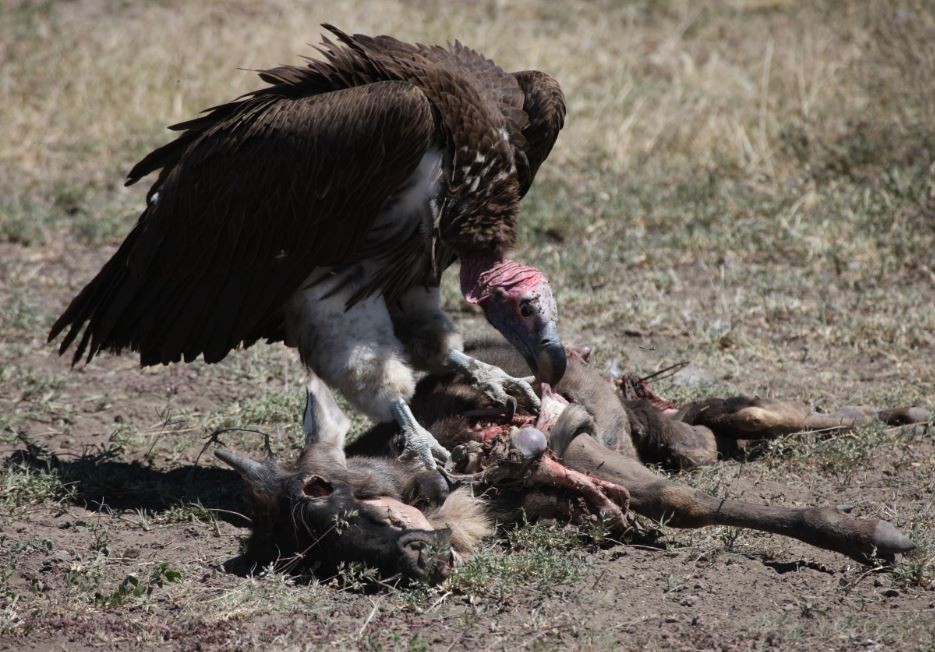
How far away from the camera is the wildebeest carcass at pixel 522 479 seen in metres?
3.45

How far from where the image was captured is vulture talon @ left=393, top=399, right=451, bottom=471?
13.3 feet

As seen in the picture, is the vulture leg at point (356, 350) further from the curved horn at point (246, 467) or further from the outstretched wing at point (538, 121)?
the outstretched wing at point (538, 121)

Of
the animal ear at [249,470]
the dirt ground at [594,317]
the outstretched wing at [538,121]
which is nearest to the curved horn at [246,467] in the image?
the animal ear at [249,470]

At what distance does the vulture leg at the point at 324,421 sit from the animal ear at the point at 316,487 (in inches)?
8.4

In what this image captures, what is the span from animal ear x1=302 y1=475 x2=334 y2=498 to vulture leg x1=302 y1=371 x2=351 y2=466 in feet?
0.70

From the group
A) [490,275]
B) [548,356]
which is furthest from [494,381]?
[490,275]

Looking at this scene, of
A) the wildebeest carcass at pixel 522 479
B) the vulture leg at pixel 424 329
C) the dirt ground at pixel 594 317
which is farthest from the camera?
the vulture leg at pixel 424 329

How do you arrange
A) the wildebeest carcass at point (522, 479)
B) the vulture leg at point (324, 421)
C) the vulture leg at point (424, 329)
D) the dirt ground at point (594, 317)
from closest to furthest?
the dirt ground at point (594, 317), the wildebeest carcass at point (522, 479), the vulture leg at point (324, 421), the vulture leg at point (424, 329)

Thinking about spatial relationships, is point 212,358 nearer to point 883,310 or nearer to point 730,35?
point 883,310

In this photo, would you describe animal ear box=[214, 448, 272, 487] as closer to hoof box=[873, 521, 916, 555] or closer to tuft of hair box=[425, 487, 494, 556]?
tuft of hair box=[425, 487, 494, 556]

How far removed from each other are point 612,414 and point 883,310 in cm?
239

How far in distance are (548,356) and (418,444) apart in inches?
22.3

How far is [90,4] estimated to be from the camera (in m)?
11.2

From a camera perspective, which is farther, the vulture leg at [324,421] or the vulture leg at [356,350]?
the vulture leg at [356,350]
